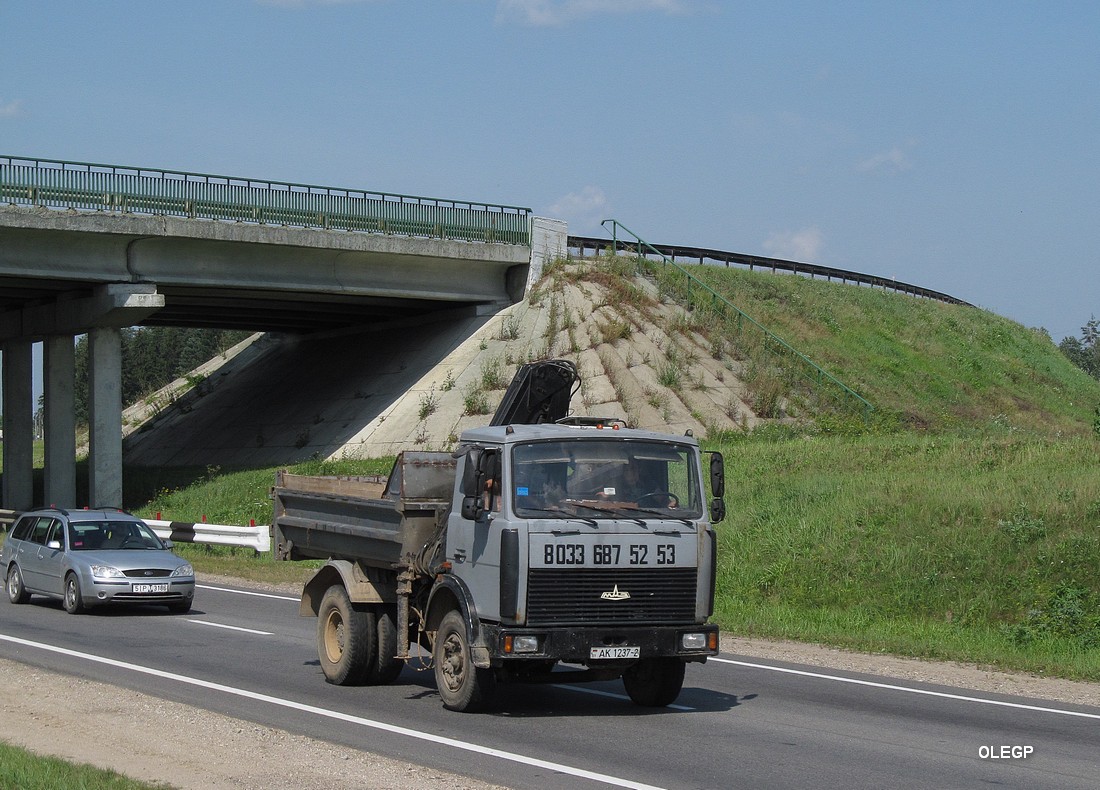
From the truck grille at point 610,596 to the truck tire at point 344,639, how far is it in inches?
105

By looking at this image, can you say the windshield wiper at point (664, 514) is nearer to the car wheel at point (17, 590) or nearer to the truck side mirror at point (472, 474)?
the truck side mirror at point (472, 474)

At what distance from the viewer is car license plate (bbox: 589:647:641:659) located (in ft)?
33.4

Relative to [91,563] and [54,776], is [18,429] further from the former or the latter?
[54,776]

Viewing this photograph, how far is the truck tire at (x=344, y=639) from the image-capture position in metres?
12.1

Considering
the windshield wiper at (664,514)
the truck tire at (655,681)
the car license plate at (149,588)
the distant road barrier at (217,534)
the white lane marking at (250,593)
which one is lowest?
the white lane marking at (250,593)

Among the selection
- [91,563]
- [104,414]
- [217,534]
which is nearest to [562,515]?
[91,563]

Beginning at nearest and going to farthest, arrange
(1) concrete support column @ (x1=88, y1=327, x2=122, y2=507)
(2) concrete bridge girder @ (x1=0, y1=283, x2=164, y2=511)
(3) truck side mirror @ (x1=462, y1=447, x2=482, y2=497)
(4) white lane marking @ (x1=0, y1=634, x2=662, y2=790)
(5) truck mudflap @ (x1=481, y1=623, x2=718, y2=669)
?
(4) white lane marking @ (x1=0, y1=634, x2=662, y2=790), (5) truck mudflap @ (x1=481, y1=623, x2=718, y2=669), (3) truck side mirror @ (x1=462, y1=447, x2=482, y2=497), (2) concrete bridge girder @ (x1=0, y1=283, x2=164, y2=511), (1) concrete support column @ (x1=88, y1=327, x2=122, y2=507)

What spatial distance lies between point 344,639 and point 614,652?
10.6 feet

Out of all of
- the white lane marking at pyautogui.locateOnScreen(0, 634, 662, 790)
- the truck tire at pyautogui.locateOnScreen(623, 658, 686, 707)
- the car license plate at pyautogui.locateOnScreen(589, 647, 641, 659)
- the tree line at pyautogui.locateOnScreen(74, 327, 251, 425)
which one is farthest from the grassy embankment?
the tree line at pyautogui.locateOnScreen(74, 327, 251, 425)

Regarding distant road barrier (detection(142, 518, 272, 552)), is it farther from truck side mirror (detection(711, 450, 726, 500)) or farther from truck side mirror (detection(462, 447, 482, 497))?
truck side mirror (detection(711, 450, 726, 500))

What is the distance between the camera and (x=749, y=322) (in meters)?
40.4

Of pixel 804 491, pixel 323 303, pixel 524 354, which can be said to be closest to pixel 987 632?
pixel 804 491

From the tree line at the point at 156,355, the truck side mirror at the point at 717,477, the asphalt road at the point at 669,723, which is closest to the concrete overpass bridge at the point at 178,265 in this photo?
the asphalt road at the point at 669,723

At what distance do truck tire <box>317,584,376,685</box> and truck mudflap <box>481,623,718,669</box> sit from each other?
7.32 ft
